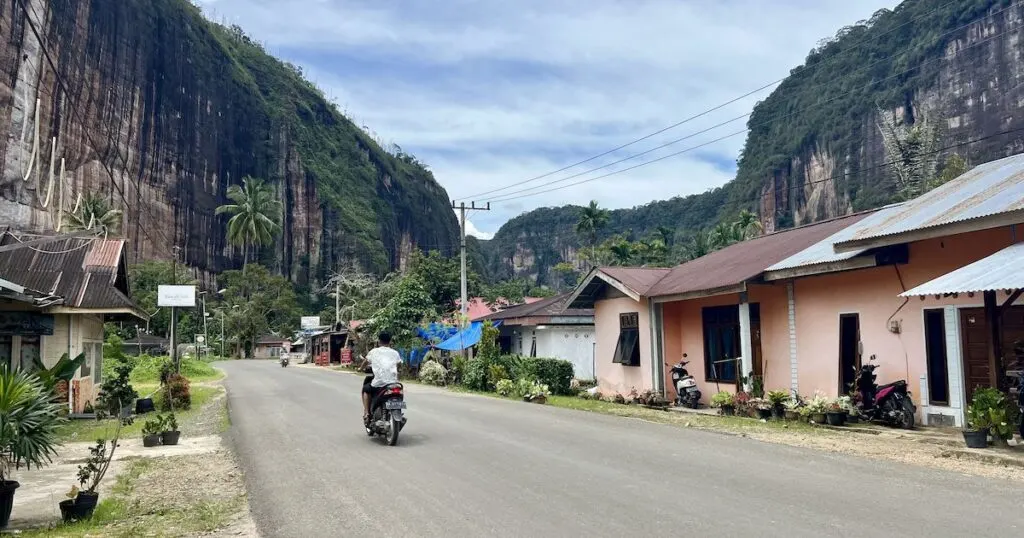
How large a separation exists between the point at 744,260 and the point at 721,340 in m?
1.95

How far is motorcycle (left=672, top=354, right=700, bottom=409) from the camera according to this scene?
16.0m

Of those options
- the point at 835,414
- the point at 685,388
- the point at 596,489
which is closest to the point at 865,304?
the point at 835,414

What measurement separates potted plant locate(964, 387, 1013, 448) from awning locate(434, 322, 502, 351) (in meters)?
19.7

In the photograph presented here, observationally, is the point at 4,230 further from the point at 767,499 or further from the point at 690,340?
the point at 767,499

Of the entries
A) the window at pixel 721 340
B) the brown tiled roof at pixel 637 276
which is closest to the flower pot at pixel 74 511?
the window at pixel 721 340

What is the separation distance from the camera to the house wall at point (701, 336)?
1453 cm

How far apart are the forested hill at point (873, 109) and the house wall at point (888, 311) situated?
5705cm

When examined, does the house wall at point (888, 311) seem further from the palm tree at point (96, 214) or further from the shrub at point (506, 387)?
the palm tree at point (96, 214)

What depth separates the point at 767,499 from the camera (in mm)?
6137

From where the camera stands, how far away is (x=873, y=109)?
95.2 meters

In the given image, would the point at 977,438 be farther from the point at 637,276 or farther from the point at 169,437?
the point at 169,437

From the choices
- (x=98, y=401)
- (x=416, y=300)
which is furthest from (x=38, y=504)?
(x=416, y=300)

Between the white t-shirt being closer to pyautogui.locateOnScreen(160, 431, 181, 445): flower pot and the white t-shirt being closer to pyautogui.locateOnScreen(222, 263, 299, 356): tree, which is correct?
pyautogui.locateOnScreen(160, 431, 181, 445): flower pot

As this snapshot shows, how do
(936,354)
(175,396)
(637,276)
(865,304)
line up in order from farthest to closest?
(637,276) < (175,396) < (865,304) < (936,354)
